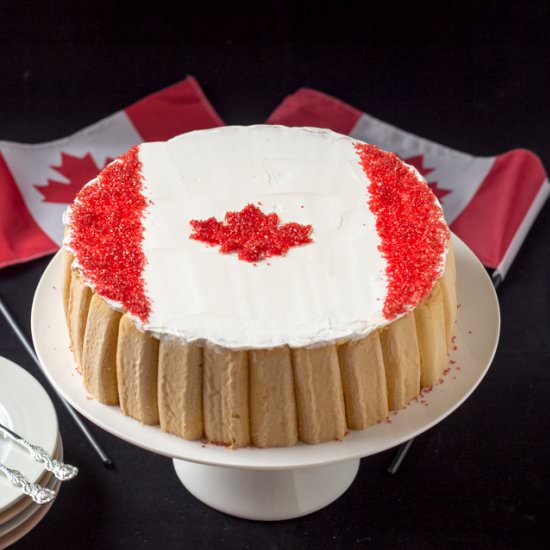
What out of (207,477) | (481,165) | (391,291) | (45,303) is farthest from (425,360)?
(481,165)

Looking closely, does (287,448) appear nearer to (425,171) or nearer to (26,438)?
(26,438)

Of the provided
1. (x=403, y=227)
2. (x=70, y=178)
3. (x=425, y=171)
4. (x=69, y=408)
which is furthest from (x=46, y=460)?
(x=425, y=171)

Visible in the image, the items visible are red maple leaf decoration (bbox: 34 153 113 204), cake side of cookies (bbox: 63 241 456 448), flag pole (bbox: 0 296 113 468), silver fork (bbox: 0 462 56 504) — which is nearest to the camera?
cake side of cookies (bbox: 63 241 456 448)

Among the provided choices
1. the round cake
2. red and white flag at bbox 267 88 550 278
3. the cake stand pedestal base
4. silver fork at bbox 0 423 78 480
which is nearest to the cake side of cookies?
the round cake

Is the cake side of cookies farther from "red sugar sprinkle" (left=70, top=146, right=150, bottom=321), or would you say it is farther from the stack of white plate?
the stack of white plate

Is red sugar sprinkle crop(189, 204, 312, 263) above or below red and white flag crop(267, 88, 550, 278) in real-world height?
above

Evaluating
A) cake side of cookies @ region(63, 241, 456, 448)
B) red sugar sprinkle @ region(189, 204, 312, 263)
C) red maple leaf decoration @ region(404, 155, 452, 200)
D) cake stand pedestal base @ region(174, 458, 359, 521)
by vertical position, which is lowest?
cake stand pedestal base @ region(174, 458, 359, 521)
